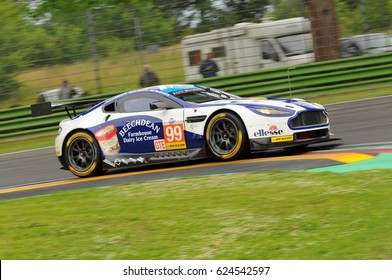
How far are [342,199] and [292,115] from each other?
3.52 m

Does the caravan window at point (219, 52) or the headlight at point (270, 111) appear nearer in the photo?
the headlight at point (270, 111)

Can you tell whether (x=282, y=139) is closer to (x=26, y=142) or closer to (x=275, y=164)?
(x=275, y=164)

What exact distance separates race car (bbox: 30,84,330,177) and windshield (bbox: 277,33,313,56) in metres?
8.81

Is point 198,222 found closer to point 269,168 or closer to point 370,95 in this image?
point 269,168

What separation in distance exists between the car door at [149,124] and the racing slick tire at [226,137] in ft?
1.52

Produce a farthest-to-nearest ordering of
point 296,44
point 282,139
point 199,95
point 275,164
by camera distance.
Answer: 1. point 296,44
2. point 199,95
3. point 282,139
4. point 275,164

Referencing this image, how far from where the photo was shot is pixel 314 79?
20172 millimetres

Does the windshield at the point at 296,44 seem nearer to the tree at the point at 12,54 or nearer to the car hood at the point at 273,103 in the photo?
the tree at the point at 12,54

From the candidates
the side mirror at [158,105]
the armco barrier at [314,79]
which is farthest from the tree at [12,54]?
the side mirror at [158,105]

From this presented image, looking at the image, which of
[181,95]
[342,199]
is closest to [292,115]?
[181,95]

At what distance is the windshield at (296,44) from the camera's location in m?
20.4

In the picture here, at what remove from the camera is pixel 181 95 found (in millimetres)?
11680

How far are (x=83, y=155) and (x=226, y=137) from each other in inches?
96.4

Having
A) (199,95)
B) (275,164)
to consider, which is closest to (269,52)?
(199,95)
